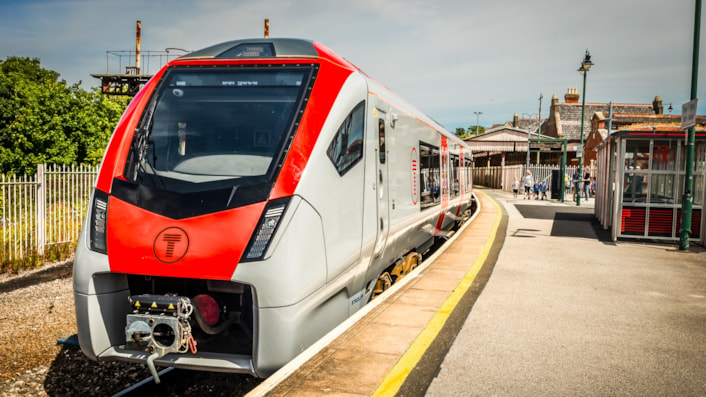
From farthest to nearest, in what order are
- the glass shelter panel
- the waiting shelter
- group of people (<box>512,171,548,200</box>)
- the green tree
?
the green tree → group of people (<box>512,171,548,200</box>) → the glass shelter panel → the waiting shelter

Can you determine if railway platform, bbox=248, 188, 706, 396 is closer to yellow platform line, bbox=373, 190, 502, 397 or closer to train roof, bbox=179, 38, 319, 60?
yellow platform line, bbox=373, 190, 502, 397

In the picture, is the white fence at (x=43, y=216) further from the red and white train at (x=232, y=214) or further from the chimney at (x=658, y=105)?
the chimney at (x=658, y=105)

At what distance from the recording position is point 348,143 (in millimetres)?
4816

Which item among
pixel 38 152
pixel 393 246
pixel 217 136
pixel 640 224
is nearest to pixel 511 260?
pixel 393 246

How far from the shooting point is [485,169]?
44656 mm

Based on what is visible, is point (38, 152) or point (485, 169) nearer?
→ point (38, 152)

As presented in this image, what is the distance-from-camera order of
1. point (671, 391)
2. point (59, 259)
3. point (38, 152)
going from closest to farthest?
point (671, 391) → point (59, 259) → point (38, 152)

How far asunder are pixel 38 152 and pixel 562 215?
29.9 meters

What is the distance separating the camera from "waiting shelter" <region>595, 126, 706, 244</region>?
11805mm

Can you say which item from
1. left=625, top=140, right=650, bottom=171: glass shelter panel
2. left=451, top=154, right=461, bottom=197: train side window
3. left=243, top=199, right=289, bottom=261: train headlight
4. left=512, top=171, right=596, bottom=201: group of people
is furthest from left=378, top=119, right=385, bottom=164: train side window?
left=512, top=171, right=596, bottom=201: group of people

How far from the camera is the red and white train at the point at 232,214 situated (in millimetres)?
3816

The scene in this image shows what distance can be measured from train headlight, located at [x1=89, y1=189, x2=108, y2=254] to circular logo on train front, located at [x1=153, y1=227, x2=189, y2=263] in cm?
43

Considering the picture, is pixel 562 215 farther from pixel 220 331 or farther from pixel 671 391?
pixel 220 331

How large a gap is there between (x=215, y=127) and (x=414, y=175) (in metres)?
3.85
